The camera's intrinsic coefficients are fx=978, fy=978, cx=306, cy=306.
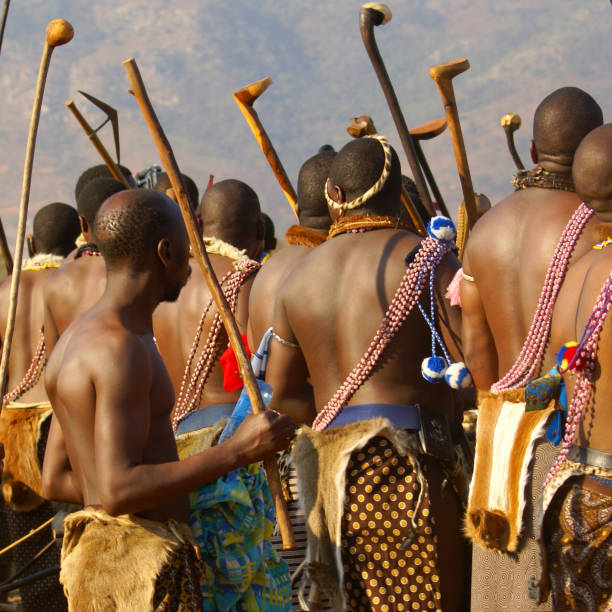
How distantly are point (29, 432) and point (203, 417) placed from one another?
1.32 metres

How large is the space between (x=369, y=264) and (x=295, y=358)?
60 cm

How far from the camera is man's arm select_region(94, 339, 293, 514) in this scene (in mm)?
2734

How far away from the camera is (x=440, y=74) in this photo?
18.2 ft

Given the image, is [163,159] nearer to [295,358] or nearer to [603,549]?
[295,358]

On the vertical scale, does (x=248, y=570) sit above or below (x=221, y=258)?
below

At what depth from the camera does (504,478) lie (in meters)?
3.64

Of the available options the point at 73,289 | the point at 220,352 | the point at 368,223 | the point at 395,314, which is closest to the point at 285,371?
the point at 395,314

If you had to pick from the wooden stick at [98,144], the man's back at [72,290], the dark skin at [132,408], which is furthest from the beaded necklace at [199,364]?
the dark skin at [132,408]

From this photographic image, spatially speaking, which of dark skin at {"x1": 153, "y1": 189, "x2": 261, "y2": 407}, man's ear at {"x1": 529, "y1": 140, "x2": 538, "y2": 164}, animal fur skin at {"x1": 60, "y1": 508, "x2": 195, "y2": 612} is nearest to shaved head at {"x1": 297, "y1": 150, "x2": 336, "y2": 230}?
dark skin at {"x1": 153, "y1": 189, "x2": 261, "y2": 407}

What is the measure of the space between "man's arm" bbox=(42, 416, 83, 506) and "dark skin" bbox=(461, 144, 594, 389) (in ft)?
5.95

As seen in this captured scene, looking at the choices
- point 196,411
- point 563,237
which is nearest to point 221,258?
point 196,411

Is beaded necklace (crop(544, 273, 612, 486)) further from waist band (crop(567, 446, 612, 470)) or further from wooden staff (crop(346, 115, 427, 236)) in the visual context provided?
wooden staff (crop(346, 115, 427, 236))

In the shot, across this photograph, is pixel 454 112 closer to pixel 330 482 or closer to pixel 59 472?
pixel 330 482

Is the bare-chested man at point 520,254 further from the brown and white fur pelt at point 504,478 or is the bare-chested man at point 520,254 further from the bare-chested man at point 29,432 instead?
the bare-chested man at point 29,432
